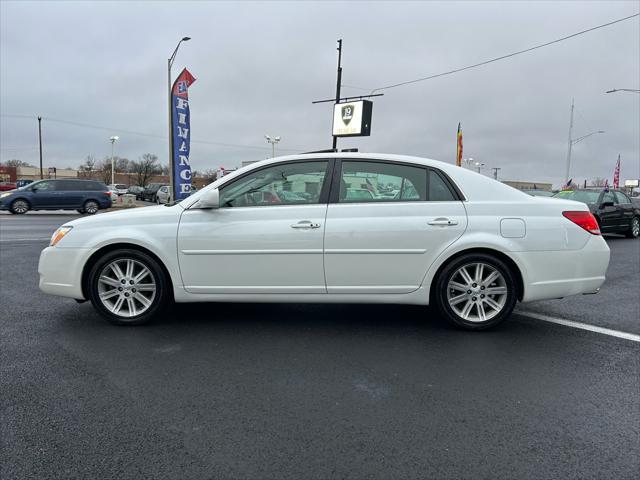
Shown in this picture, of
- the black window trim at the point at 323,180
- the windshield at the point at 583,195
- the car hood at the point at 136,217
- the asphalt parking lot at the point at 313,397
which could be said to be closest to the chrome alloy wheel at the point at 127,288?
the asphalt parking lot at the point at 313,397

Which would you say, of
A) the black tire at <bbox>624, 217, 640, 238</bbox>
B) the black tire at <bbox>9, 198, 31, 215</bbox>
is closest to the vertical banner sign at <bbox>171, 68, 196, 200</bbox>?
the black tire at <bbox>9, 198, 31, 215</bbox>

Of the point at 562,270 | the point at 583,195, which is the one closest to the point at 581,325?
the point at 562,270

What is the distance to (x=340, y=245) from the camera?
4316 millimetres

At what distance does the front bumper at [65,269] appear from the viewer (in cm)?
450

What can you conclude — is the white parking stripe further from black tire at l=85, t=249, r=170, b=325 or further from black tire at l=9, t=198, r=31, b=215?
black tire at l=9, t=198, r=31, b=215

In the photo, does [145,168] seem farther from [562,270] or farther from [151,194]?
[562,270]

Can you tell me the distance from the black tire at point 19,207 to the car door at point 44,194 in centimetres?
30

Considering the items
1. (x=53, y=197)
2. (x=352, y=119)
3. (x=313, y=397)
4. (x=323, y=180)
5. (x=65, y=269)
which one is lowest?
(x=313, y=397)

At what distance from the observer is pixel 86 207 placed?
79.7ft

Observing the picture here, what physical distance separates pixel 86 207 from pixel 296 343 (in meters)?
23.4

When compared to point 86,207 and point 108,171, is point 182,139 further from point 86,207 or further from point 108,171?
point 108,171

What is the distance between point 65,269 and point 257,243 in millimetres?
1857

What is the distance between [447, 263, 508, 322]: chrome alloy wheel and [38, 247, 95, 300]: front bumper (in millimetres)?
3418

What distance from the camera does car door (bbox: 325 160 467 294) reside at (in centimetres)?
431
